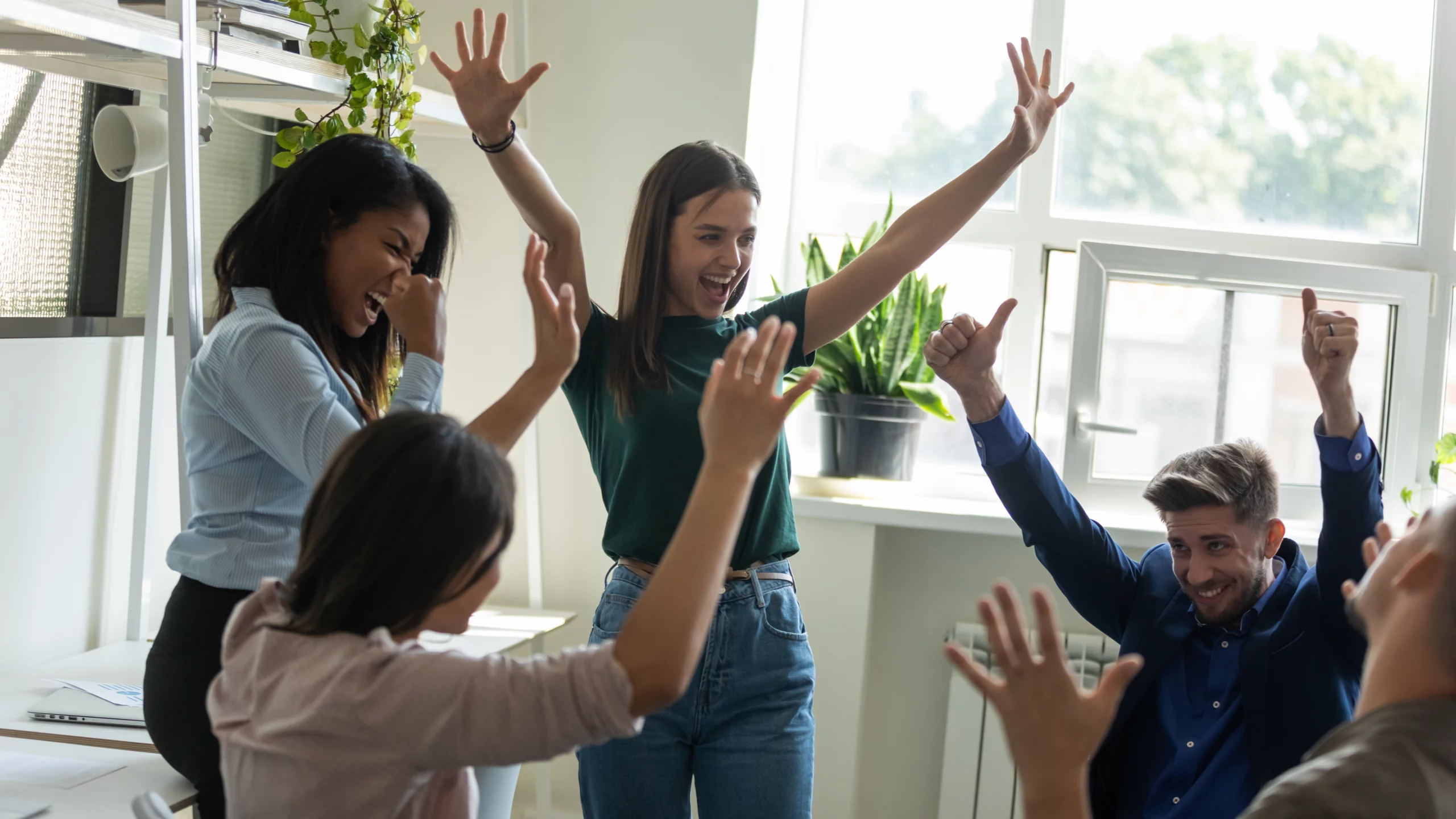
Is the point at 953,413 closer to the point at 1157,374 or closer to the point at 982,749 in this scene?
the point at 1157,374

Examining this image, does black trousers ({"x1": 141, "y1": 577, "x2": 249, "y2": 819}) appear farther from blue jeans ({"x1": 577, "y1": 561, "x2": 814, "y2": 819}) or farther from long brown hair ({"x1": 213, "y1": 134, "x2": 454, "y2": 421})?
blue jeans ({"x1": 577, "y1": 561, "x2": 814, "y2": 819})

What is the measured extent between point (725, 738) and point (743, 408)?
79 centimetres

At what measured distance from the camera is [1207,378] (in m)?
2.79

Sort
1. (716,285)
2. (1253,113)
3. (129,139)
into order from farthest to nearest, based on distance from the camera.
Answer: (1253,113) < (129,139) < (716,285)

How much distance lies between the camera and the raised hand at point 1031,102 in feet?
5.71

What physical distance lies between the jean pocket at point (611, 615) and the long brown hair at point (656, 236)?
0.27m

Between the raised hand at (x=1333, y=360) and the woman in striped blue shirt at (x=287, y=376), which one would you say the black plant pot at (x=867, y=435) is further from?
the woman in striped blue shirt at (x=287, y=376)

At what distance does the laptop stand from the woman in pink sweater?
2.75 feet

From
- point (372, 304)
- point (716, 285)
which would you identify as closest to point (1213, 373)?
point (716, 285)

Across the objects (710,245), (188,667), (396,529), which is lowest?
(188,667)

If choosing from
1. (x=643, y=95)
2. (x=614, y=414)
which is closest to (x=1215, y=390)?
(x=643, y=95)

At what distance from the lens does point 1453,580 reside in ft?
3.07

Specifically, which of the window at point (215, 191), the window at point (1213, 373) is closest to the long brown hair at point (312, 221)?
the window at point (215, 191)

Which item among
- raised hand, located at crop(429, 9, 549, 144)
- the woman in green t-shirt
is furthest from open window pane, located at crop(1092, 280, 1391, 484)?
raised hand, located at crop(429, 9, 549, 144)
